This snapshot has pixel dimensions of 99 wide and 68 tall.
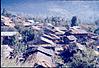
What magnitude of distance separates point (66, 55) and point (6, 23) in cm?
1235

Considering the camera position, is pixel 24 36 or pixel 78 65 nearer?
pixel 78 65

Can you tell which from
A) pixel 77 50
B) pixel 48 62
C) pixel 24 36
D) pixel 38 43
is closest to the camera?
pixel 48 62

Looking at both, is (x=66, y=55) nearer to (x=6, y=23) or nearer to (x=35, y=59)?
(x=35, y=59)

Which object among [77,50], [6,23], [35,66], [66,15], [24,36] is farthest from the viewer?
[66,15]

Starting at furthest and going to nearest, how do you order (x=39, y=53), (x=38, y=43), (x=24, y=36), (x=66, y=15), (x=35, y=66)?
(x=66, y=15) → (x=24, y=36) → (x=38, y=43) → (x=39, y=53) → (x=35, y=66)

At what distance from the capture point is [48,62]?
44.4 ft

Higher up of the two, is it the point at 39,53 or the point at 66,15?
the point at 39,53

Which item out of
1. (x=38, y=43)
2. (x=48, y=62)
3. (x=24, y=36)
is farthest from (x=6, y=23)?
(x=48, y=62)

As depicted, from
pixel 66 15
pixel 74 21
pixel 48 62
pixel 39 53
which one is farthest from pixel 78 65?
pixel 66 15

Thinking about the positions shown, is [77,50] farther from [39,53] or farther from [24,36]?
[24,36]

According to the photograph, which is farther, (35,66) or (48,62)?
(48,62)

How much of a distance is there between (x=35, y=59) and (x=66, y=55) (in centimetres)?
362

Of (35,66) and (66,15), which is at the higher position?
(35,66)

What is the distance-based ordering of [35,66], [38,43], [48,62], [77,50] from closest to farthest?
[35,66] < [48,62] < [77,50] < [38,43]
